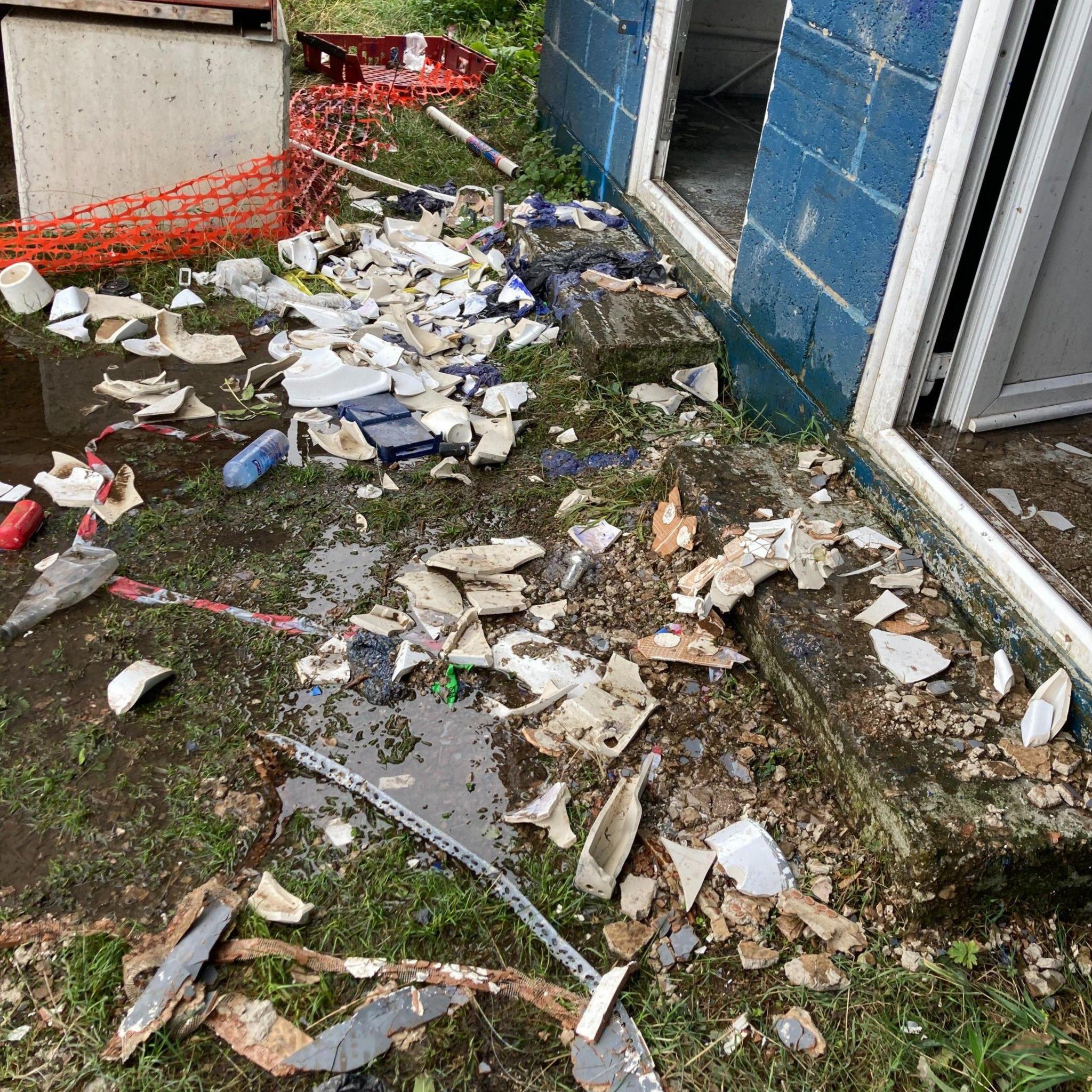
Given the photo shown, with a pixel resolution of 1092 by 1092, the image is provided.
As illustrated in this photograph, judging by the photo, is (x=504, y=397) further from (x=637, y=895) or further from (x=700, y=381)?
(x=637, y=895)

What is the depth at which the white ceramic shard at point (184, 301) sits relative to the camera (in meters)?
4.71

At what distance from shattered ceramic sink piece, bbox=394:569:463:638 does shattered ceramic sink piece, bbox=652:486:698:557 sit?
0.71m

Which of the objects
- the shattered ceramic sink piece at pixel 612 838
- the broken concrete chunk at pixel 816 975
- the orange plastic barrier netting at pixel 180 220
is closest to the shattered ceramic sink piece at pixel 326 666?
the shattered ceramic sink piece at pixel 612 838

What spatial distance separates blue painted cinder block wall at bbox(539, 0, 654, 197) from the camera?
5.03 meters

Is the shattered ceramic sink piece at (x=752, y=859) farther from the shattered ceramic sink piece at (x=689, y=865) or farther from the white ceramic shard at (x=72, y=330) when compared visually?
the white ceramic shard at (x=72, y=330)

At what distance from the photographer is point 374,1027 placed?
199 centimetres

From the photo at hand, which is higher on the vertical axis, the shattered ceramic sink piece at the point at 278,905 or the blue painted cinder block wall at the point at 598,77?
the blue painted cinder block wall at the point at 598,77

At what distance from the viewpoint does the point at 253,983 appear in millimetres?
2066

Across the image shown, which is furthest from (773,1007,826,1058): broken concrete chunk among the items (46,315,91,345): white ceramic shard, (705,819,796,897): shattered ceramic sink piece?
(46,315,91,345): white ceramic shard

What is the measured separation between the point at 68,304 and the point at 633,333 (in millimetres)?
2614

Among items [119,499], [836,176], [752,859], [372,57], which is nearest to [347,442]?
[119,499]

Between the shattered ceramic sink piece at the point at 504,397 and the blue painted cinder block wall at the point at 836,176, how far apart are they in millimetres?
958

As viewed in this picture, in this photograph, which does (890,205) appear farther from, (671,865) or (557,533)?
(671,865)

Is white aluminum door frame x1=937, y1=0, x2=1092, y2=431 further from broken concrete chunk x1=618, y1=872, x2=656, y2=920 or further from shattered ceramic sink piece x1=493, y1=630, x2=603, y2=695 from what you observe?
broken concrete chunk x1=618, y1=872, x2=656, y2=920
